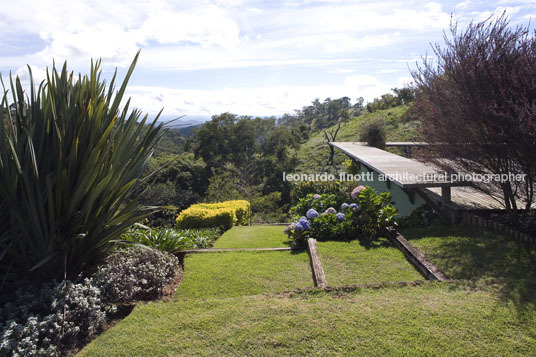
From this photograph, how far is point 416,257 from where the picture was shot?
4.99 metres

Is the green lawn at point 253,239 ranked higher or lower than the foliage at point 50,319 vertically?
lower

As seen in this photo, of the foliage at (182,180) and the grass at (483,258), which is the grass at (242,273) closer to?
the grass at (483,258)

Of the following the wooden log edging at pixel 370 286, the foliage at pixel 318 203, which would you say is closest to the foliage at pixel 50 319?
the wooden log edging at pixel 370 286

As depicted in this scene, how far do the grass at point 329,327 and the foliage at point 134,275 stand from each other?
0.28 meters

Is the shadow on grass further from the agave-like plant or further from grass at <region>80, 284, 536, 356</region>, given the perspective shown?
the agave-like plant

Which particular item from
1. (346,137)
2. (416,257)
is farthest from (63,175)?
(346,137)

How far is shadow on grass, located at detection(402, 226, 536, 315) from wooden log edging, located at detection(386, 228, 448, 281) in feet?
0.35

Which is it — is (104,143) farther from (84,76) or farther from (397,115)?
(397,115)

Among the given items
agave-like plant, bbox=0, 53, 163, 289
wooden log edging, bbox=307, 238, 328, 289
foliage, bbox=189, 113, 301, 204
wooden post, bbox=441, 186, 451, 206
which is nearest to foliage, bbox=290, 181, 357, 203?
wooden post, bbox=441, 186, 451, 206

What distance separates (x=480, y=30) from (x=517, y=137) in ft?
A: 6.02

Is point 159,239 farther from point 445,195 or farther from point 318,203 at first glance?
point 445,195

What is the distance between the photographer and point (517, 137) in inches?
191

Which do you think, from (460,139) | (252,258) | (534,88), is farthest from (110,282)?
A: (534,88)

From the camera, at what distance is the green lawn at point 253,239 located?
7.06 metres
